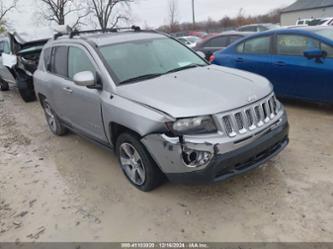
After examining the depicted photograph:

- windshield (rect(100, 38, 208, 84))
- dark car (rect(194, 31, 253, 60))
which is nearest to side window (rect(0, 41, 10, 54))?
dark car (rect(194, 31, 253, 60))

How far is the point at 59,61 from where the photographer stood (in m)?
4.89

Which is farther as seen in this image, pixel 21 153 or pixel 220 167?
pixel 21 153

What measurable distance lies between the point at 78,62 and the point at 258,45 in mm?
3717

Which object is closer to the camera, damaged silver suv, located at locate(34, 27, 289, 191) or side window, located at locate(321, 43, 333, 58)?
damaged silver suv, located at locate(34, 27, 289, 191)

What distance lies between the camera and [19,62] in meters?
8.84

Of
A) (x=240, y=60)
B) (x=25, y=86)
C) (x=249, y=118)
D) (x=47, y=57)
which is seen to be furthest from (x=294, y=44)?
(x=25, y=86)

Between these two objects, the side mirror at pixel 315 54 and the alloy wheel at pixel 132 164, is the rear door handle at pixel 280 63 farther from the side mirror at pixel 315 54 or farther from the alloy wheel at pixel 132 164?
the alloy wheel at pixel 132 164

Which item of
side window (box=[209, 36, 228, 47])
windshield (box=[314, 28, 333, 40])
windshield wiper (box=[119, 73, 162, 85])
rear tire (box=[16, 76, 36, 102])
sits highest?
windshield (box=[314, 28, 333, 40])

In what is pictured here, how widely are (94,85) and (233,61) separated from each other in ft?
12.8

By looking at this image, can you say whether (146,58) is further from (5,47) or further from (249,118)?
(5,47)

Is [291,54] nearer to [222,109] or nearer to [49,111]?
[222,109]

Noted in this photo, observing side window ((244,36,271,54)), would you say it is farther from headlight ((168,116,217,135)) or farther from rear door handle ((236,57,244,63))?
headlight ((168,116,217,135))

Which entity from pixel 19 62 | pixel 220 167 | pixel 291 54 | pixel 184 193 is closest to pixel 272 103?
pixel 220 167

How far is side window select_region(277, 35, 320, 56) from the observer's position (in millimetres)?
5434
